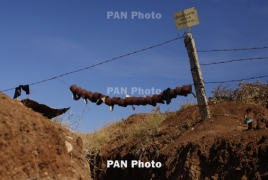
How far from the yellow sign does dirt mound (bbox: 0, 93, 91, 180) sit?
4939 millimetres

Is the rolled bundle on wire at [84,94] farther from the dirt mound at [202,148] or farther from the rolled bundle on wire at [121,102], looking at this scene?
the dirt mound at [202,148]

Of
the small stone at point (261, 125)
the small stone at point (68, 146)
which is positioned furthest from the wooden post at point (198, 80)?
the small stone at point (68, 146)

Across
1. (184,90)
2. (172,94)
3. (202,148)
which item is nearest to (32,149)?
(202,148)

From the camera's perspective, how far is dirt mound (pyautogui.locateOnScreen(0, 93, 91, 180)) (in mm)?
4875

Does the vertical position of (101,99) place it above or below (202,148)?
above

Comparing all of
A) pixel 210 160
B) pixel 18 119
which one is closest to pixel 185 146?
pixel 210 160

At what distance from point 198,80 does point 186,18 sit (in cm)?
150

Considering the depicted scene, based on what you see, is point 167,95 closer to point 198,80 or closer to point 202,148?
point 198,80

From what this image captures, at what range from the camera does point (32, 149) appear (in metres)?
5.13

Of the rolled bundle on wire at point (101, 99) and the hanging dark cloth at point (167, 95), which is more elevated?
the rolled bundle on wire at point (101, 99)

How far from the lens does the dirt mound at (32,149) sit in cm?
488

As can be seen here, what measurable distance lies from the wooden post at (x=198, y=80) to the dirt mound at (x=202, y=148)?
280mm

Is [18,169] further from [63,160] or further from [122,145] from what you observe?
[122,145]

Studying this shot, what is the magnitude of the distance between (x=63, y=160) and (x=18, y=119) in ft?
2.66
